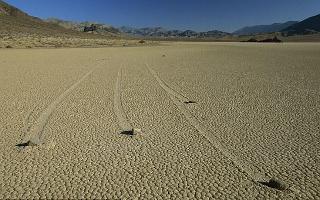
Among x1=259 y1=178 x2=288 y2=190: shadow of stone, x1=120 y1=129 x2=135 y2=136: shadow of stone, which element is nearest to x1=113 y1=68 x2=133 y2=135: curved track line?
x1=120 y1=129 x2=135 y2=136: shadow of stone

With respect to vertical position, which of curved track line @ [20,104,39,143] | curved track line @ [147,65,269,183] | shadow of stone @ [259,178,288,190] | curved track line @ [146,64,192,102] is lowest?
curved track line @ [146,64,192,102]

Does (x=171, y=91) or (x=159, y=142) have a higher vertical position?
(x=159, y=142)

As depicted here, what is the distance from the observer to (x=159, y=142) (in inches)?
204

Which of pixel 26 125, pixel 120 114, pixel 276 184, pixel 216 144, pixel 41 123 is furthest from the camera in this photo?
pixel 120 114

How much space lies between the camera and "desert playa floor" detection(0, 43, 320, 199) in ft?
12.6

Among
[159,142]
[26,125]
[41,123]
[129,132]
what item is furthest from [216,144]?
[26,125]

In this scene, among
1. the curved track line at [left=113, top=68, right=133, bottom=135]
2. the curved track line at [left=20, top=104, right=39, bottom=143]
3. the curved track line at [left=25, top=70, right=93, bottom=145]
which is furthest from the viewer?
the curved track line at [left=113, top=68, right=133, bottom=135]

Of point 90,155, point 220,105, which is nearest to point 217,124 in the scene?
point 220,105

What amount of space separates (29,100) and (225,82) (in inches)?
205

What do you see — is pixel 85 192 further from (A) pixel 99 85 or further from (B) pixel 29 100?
(A) pixel 99 85

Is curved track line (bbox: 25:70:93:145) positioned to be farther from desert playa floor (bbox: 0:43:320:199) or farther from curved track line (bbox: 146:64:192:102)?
curved track line (bbox: 146:64:192:102)

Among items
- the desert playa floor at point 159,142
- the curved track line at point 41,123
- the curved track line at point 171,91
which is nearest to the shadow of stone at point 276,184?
the desert playa floor at point 159,142

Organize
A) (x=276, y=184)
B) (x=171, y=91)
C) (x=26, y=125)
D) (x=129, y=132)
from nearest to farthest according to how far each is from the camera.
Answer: (x=276, y=184), (x=129, y=132), (x=26, y=125), (x=171, y=91)

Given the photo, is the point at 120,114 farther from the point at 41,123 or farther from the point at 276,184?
the point at 276,184
